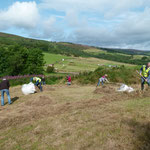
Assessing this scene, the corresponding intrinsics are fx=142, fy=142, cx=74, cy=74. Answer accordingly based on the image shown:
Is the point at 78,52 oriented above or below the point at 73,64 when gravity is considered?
above

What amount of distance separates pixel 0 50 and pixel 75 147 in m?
53.7

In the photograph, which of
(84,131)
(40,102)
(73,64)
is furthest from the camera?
(73,64)

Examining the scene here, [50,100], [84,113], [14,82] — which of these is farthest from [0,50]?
[84,113]

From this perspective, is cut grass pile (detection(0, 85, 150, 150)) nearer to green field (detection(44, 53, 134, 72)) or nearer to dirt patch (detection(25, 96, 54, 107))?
dirt patch (detection(25, 96, 54, 107))

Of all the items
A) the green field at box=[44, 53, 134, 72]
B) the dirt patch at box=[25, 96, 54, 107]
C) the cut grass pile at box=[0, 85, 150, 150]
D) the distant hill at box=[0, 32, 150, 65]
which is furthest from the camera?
the distant hill at box=[0, 32, 150, 65]

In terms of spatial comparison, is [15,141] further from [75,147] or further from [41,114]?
[41,114]

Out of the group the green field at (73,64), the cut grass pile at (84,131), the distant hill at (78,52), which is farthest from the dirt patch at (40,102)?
the distant hill at (78,52)

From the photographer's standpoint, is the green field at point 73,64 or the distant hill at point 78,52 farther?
the distant hill at point 78,52

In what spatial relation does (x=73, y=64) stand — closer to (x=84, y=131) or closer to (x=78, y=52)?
(x=84, y=131)

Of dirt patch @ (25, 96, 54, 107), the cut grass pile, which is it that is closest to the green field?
dirt patch @ (25, 96, 54, 107)

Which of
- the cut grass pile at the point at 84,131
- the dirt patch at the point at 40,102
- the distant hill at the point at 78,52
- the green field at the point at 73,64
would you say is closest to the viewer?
the cut grass pile at the point at 84,131

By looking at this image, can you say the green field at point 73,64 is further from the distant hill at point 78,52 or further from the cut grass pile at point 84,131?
the cut grass pile at point 84,131

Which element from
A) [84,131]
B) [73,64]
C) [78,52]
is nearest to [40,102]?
[84,131]

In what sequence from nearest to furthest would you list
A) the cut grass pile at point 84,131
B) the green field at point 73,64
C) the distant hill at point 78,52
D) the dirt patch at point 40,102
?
the cut grass pile at point 84,131, the dirt patch at point 40,102, the green field at point 73,64, the distant hill at point 78,52
